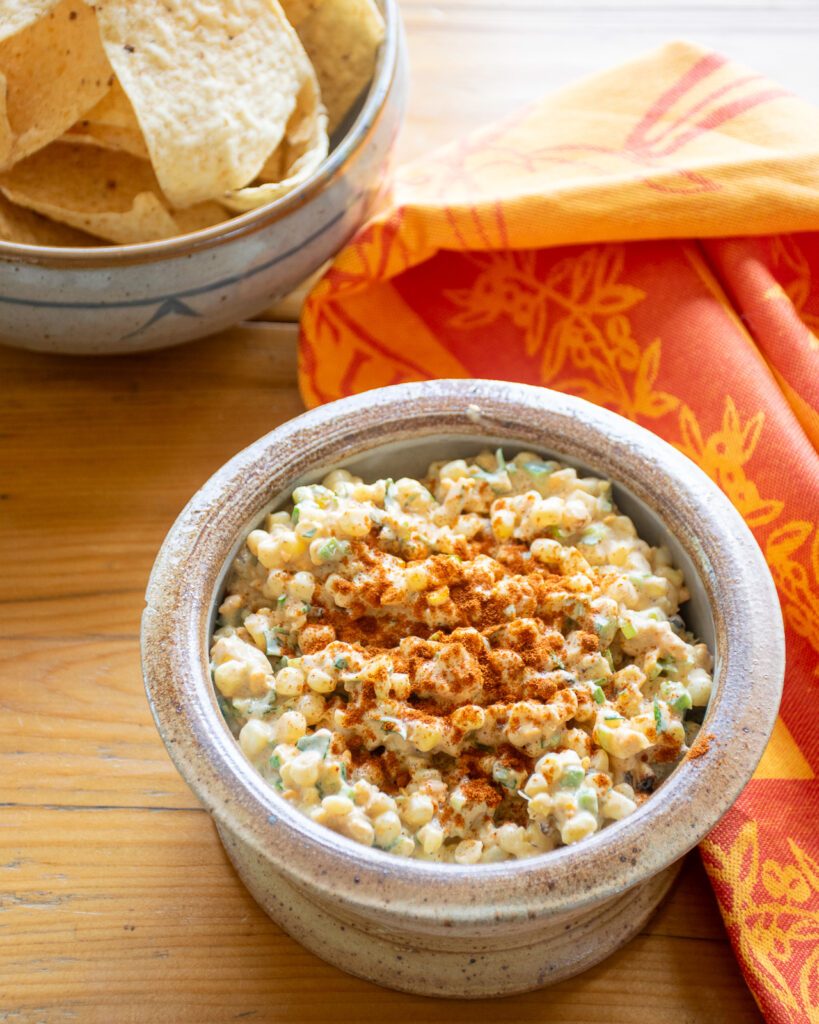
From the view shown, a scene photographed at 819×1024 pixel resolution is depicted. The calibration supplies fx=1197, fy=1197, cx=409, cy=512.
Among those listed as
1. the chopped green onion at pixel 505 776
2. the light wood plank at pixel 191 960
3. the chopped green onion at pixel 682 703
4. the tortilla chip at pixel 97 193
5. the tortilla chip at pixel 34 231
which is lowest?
the light wood plank at pixel 191 960

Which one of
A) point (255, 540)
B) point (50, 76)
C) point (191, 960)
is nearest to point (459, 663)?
point (255, 540)

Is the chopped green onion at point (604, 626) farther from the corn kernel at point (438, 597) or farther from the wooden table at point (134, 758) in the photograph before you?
the wooden table at point (134, 758)

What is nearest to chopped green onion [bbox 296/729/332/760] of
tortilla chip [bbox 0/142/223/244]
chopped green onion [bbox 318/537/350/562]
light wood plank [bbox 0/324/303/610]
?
chopped green onion [bbox 318/537/350/562]

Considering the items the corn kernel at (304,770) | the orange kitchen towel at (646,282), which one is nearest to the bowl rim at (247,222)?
the orange kitchen towel at (646,282)

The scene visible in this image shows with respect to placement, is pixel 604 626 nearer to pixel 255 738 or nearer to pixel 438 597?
pixel 438 597

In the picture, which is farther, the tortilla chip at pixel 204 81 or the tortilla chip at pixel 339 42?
the tortilla chip at pixel 339 42

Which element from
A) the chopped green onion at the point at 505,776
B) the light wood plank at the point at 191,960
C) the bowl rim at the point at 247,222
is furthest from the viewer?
the bowl rim at the point at 247,222
